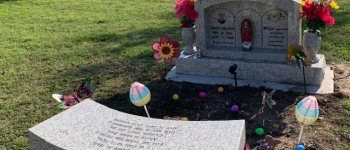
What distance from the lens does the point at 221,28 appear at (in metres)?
6.35

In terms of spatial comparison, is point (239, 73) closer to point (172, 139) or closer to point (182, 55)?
point (182, 55)

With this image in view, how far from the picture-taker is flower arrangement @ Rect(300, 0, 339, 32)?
5512 mm

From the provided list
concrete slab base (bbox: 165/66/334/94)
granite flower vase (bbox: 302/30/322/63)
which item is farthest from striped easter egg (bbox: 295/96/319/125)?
granite flower vase (bbox: 302/30/322/63)

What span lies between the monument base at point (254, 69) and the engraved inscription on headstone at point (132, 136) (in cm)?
243

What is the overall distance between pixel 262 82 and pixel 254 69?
208 mm

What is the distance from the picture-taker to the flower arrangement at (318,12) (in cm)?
551

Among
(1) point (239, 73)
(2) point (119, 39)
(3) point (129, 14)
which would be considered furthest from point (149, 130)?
(3) point (129, 14)

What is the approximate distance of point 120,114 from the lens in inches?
171

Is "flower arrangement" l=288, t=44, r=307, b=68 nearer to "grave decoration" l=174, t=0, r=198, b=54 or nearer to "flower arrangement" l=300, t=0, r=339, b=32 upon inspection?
"flower arrangement" l=300, t=0, r=339, b=32

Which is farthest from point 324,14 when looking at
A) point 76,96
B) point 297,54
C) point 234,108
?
point 76,96

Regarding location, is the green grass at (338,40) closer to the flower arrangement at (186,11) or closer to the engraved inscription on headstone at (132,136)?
the flower arrangement at (186,11)

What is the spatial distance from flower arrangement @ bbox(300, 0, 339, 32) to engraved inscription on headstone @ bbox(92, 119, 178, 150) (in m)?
2.58

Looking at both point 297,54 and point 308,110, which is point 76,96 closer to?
point 308,110

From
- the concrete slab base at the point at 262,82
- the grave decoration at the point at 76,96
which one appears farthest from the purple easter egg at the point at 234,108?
the grave decoration at the point at 76,96
